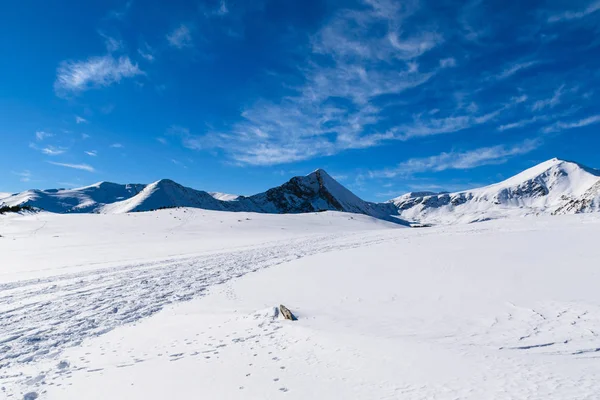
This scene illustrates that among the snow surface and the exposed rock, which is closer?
the snow surface

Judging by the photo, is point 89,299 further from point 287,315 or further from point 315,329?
point 315,329

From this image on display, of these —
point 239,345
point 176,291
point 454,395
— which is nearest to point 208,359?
point 239,345

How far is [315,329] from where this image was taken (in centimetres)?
671

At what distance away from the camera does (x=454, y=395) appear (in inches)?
156

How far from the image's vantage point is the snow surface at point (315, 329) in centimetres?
450

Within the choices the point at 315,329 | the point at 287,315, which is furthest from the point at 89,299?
the point at 315,329

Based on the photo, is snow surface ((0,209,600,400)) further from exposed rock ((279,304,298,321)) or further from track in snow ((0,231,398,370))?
exposed rock ((279,304,298,321))

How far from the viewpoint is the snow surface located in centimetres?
450

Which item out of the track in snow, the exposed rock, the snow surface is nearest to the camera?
the snow surface

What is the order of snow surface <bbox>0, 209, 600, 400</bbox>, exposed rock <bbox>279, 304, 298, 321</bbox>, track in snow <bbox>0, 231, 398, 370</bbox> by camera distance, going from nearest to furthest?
1. snow surface <bbox>0, 209, 600, 400</bbox>
2. track in snow <bbox>0, 231, 398, 370</bbox>
3. exposed rock <bbox>279, 304, 298, 321</bbox>

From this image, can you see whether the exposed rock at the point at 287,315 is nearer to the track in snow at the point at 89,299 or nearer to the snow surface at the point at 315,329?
the snow surface at the point at 315,329

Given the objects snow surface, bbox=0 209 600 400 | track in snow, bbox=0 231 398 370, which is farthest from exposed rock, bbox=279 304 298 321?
track in snow, bbox=0 231 398 370

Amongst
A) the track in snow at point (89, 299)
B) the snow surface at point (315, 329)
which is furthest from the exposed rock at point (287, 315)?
the track in snow at point (89, 299)

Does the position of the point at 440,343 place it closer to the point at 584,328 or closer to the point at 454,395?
the point at 454,395
